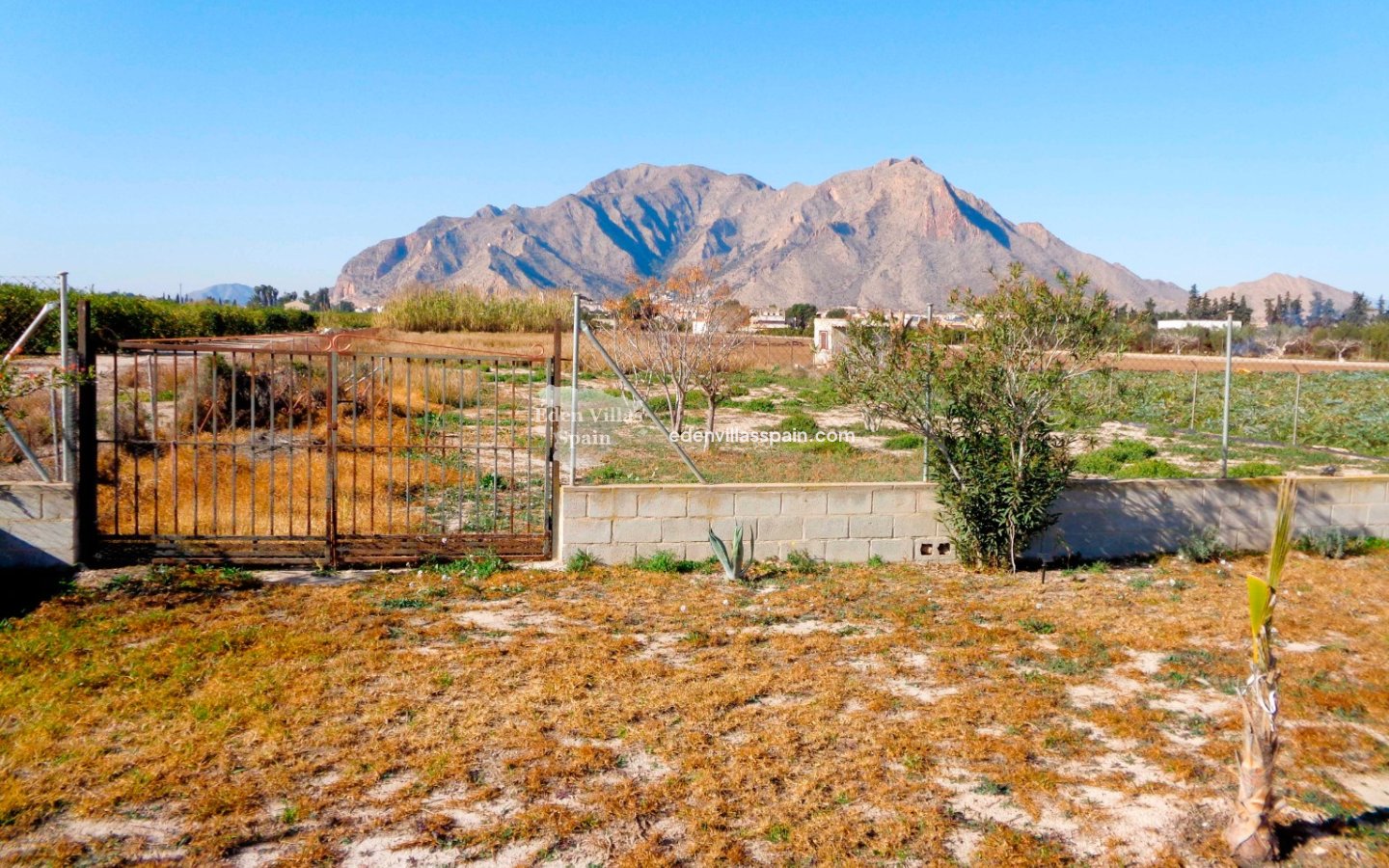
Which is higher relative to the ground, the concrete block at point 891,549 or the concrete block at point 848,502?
the concrete block at point 848,502

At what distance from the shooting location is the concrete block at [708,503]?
938 centimetres

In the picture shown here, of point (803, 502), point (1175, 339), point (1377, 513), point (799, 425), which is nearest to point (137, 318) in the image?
point (799, 425)

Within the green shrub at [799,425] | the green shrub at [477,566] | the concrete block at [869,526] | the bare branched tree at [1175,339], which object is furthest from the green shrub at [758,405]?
the bare branched tree at [1175,339]

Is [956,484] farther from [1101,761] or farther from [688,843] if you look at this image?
[688,843]

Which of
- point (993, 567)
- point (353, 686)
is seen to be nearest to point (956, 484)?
point (993, 567)

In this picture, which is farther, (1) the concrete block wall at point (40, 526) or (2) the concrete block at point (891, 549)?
(2) the concrete block at point (891, 549)

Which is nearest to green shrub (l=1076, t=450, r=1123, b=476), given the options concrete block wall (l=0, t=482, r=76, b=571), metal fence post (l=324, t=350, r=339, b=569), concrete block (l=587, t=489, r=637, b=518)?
concrete block (l=587, t=489, r=637, b=518)

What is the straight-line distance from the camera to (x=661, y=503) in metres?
9.34

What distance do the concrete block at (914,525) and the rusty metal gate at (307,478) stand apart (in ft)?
11.3

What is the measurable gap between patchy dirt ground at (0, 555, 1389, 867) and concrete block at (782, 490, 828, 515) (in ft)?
3.53

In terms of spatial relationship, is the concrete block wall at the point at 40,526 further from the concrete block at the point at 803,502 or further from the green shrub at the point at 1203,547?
the green shrub at the point at 1203,547

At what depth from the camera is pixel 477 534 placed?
9305 millimetres

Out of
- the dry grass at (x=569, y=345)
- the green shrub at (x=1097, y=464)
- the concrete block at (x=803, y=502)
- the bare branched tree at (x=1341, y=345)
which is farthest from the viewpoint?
the bare branched tree at (x=1341, y=345)

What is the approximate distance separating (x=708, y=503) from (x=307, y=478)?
14.8ft
